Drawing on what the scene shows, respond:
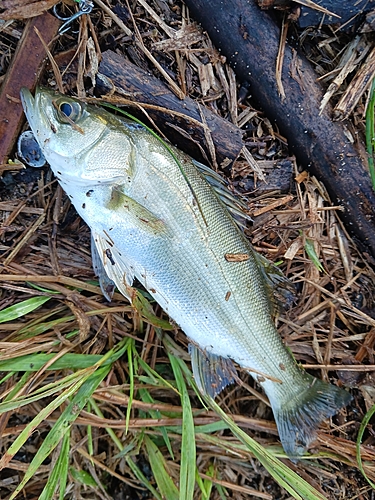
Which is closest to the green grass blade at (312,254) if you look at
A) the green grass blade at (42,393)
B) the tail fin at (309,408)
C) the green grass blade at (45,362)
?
the tail fin at (309,408)

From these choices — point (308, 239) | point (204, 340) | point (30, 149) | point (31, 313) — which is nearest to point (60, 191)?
point (30, 149)

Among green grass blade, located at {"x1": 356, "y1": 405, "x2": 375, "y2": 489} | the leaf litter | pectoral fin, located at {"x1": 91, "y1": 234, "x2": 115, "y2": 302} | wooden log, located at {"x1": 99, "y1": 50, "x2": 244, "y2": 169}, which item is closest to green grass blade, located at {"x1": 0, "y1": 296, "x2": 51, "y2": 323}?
the leaf litter

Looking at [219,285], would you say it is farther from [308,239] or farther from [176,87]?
[176,87]

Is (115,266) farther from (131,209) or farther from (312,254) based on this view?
(312,254)

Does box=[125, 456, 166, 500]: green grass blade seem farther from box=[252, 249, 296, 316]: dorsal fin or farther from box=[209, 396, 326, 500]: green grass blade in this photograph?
box=[252, 249, 296, 316]: dorsal fin

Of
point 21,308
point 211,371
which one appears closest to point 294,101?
point 211,371

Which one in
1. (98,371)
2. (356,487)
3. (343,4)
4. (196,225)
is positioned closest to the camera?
(196,225)

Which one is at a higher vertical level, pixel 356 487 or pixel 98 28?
pixel 98 28
